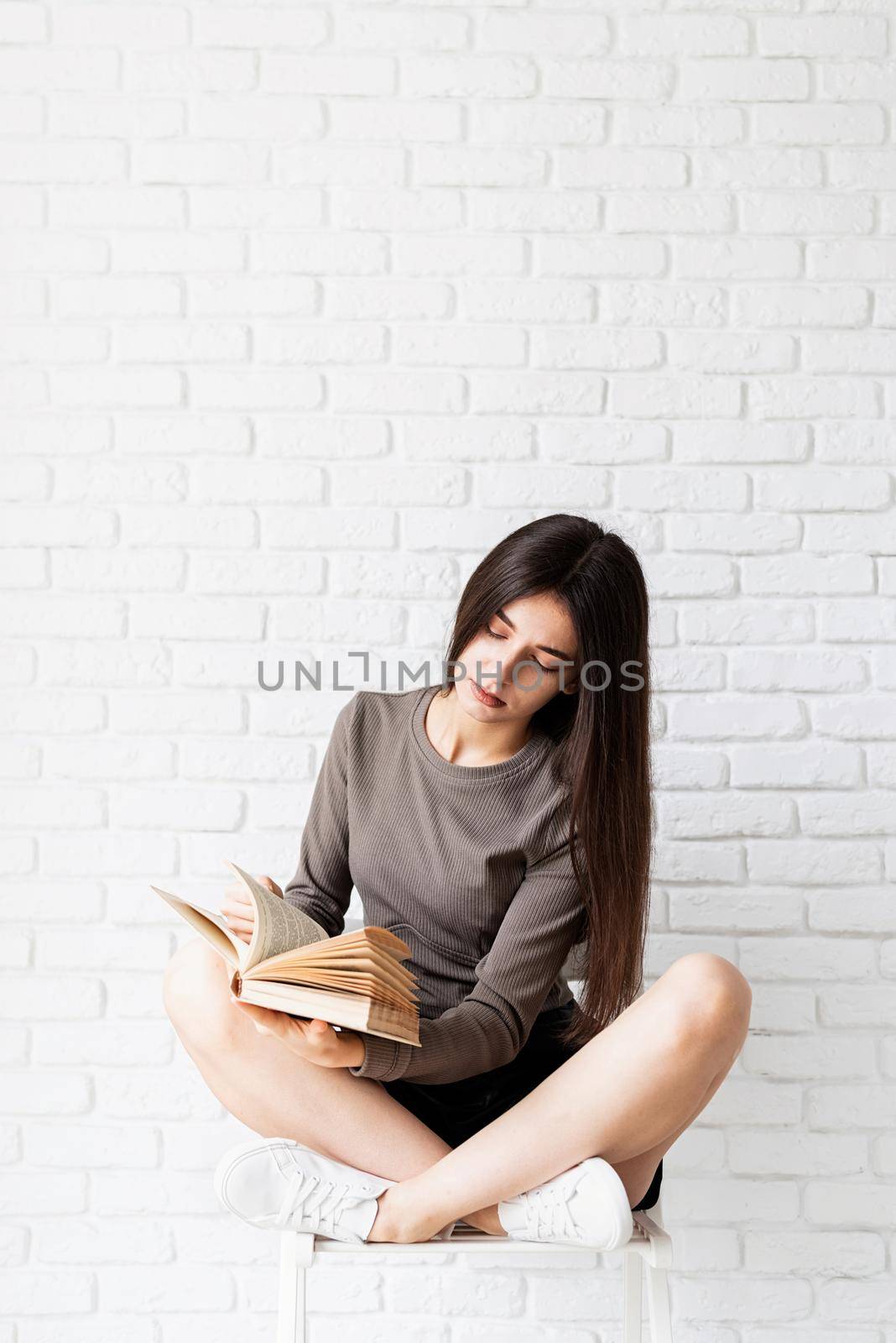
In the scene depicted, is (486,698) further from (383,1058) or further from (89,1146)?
(89,1146)

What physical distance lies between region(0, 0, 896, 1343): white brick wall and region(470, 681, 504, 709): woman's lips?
0.38 meters

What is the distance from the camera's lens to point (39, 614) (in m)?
1.84

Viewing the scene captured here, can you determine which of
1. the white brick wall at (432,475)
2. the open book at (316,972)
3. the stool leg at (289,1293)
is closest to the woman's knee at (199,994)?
the open book at (316,972)

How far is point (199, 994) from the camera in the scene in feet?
4.28

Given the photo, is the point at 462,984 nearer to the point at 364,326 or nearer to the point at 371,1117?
the point at 371,1117

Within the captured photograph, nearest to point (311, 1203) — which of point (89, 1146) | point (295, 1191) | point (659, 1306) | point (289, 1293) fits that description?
point (295, 1191)

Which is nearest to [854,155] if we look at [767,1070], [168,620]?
[168,620]

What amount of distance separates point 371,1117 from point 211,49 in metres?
1.64

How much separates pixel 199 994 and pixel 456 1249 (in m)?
0.40

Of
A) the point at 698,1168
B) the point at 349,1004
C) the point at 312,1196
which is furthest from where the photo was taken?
the point at 698,1168

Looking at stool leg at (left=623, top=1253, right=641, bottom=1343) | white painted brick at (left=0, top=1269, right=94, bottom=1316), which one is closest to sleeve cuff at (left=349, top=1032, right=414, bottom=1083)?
stool leg at (left=623, top=1253, right=641, bottom=1343)

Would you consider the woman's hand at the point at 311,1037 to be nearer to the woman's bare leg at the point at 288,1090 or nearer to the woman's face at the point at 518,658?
the woman's bare leg at the point at 288,1090

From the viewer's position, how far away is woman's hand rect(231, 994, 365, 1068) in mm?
1189

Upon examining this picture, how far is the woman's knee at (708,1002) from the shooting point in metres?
1.22
